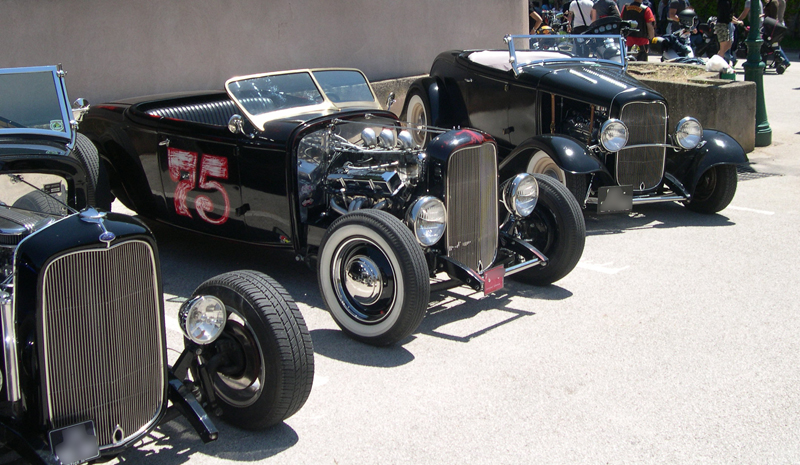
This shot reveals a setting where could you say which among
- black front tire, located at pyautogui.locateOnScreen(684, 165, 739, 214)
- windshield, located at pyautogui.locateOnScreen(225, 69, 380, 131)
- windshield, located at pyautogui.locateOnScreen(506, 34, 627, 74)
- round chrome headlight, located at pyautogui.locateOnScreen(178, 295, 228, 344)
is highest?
windshield, located at pyautogui.locateOnScreen(506, 34, 627, 74)

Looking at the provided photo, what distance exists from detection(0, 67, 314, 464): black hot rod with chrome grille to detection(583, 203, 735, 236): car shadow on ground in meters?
4.00

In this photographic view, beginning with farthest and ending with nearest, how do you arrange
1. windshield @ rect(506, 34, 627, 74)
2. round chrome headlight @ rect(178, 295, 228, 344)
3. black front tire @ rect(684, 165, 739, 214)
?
windshield @ rect(506, 34, 627, 74)
black front tire @ rect(684, 165, 739, 214)
round chrome headlight @ rect(178, 295, 228, 344)

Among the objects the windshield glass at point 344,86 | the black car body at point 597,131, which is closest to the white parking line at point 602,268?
the black car body at point 597,131

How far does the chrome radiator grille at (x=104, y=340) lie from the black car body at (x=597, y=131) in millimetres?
4060

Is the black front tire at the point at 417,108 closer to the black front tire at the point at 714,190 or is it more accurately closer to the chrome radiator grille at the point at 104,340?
the black front tire at the point at 714,190

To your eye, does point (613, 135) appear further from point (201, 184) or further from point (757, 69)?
point (757, 69)

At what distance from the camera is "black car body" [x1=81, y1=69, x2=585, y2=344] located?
13.8 feet

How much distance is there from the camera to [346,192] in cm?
486

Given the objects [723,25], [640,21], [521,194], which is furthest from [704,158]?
[723,25]

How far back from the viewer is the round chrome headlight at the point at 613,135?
6.29 metres

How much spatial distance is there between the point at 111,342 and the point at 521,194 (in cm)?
291

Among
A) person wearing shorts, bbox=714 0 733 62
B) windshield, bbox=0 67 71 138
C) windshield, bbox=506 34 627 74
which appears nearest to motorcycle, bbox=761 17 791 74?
person wearing shorts, bbox=714 0 733 62

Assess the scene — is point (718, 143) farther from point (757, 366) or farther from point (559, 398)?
point (559, 398)

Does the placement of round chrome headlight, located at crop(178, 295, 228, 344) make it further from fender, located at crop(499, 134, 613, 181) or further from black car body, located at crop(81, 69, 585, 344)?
fender, located at crop(499, 134, 613, 181)
